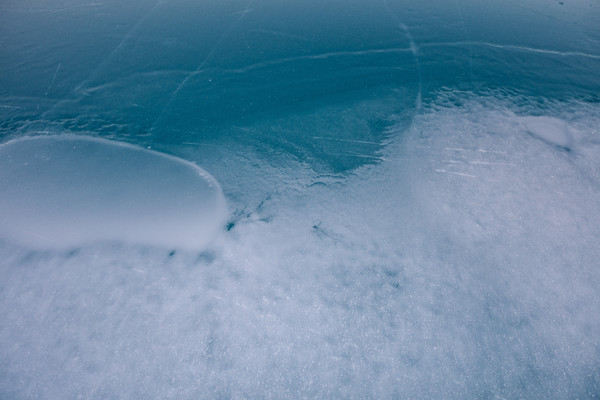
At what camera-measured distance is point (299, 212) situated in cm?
322

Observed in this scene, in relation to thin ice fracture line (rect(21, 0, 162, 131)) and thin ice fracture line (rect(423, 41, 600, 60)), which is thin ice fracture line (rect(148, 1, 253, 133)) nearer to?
thin ice fracture line (rect(21, 0, 162, 131))

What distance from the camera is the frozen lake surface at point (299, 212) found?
2.39 meters

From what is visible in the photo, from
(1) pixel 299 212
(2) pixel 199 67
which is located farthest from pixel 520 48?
(2) pixel 199 67

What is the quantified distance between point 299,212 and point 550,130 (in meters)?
3.63

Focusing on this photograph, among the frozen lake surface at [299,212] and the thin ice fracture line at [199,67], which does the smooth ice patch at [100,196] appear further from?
the thin ice fracture line at [199,67]

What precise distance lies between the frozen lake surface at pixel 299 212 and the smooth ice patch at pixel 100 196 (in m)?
0.03

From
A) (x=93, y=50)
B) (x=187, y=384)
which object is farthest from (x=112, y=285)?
(x=93, y=50)

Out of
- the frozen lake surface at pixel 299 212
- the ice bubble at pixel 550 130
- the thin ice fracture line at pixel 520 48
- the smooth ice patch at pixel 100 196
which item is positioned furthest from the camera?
the thin ice fracture line at pixel 520 48

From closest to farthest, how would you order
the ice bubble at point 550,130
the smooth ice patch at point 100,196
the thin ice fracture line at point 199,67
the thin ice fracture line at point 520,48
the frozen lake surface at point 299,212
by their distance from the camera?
1. the frozen lake surface at point 299,212
2. the smooth ice patch at point 100,196
3. the ice bubble at point 550,130
4. the thin ice fracture line at point 199,67
5. the thin ice fracture line at point 520,48

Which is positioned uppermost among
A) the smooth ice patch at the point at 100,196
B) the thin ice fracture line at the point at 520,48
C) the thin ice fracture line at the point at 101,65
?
the thin ice fracture line at the point at 520,48

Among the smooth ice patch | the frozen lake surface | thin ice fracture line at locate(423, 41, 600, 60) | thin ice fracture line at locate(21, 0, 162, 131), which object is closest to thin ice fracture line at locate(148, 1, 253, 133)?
the frozen lake surface

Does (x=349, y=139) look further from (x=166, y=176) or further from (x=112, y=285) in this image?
(x=112, y=285)

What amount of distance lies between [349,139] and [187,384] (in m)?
3.15

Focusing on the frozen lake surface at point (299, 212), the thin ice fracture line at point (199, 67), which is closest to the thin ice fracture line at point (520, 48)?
the frozen lake surface at point (299, 212)
